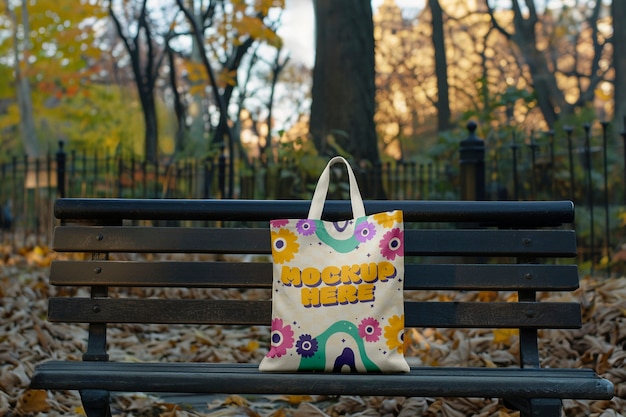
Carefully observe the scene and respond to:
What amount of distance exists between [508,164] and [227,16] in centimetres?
574

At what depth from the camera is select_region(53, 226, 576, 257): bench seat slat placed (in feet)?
10.0

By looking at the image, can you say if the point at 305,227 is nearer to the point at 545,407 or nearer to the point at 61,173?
the point at 545,407

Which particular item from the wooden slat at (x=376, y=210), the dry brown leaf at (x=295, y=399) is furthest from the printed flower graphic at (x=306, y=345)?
the dry brown leaf at (x=295, y=399)

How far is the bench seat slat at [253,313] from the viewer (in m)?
3.03

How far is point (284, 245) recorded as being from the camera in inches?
111

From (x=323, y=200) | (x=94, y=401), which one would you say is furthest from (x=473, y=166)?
(x=94, y=401)

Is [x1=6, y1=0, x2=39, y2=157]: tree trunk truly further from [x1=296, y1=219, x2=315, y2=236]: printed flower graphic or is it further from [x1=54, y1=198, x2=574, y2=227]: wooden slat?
[x1=296, y1=219, x2=315, y2=236]: printed flower graphic

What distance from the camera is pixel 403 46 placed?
3091 centimetres

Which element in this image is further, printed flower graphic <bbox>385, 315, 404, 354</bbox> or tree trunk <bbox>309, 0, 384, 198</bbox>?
tree trunk <bbox>309, 0, 384, 198</bbox>

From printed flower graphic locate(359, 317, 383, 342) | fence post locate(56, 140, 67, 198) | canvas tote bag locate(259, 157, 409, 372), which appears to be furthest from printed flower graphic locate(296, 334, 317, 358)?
fence post locate(56, 140, 67, 198)

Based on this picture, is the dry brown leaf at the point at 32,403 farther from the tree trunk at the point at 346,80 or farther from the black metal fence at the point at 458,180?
the tree trunk at the point at 346,80

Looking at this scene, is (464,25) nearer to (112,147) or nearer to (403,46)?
(403,46)

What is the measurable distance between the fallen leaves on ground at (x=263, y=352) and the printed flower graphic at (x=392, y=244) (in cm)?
115

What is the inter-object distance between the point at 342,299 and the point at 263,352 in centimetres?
258
